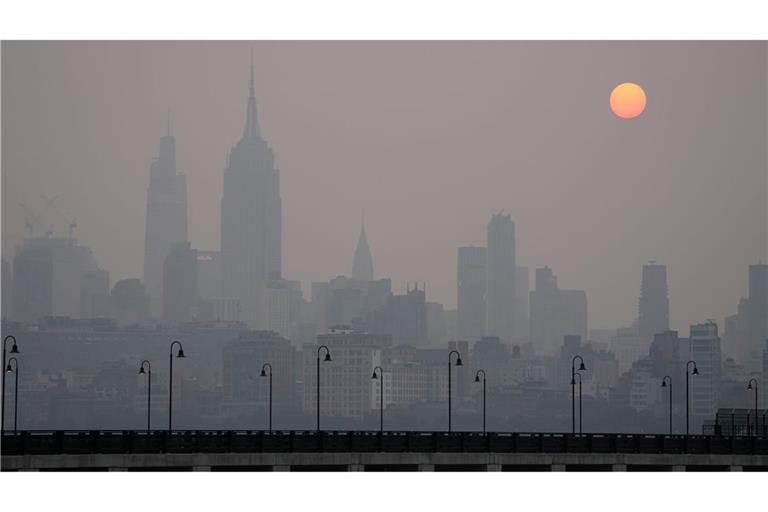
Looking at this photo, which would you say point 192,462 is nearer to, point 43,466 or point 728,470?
point 43,466

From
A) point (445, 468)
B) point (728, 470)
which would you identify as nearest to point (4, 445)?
point (445, 468)

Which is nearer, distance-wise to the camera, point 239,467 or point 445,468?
point 239,467

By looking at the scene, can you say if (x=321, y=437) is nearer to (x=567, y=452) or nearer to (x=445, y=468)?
(x=445, y=468)

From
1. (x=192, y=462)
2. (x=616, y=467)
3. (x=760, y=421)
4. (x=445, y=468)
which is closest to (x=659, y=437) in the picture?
(x=616, y=467)

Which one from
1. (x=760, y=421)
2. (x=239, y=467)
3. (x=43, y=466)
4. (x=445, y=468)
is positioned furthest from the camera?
(x=760, y=421)

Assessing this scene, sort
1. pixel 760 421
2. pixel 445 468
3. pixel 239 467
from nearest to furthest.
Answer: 1. pixel 239 467
2. pixel 445 468
3. pixel 760 421

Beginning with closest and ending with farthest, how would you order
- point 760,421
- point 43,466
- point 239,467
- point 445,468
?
point 43,466, point 239,467, point 445,468, point 760,421
